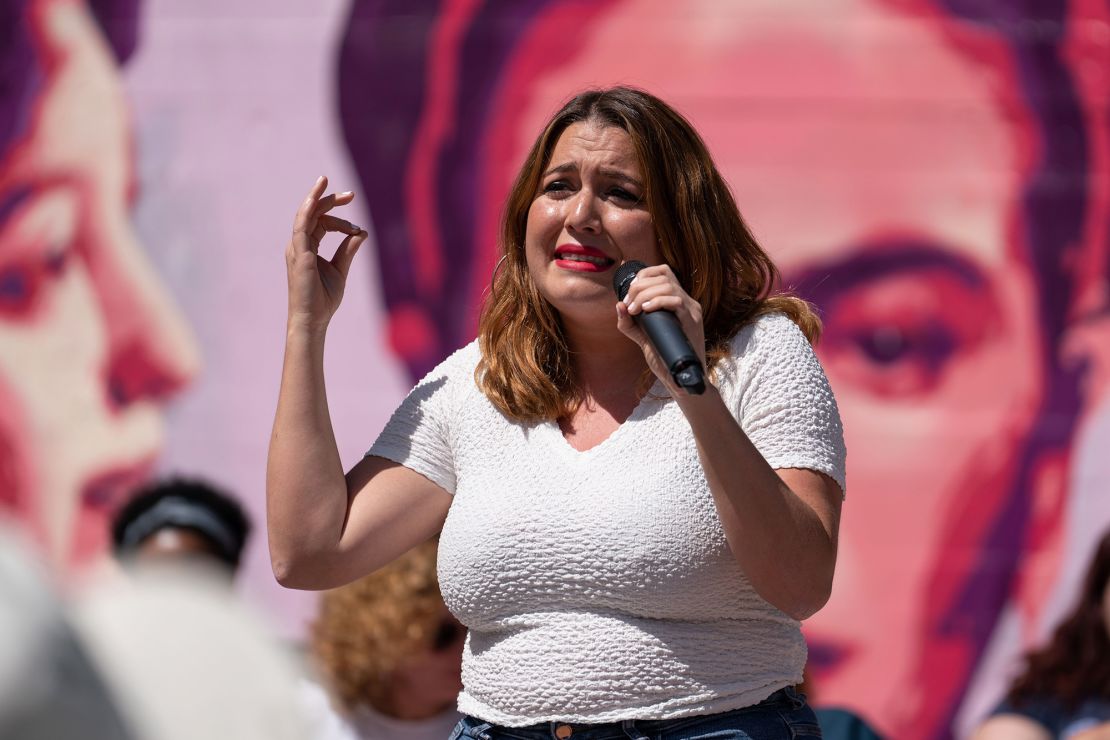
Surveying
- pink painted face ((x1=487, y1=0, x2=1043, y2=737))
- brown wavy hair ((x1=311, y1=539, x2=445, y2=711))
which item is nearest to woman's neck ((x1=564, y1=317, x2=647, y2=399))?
brown wavy hair ((x1=311, y1=539, x2=445, y2=711))

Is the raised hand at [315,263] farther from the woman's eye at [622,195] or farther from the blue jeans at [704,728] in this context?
the blue jeans at [704,728]

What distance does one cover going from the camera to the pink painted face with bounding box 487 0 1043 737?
4.01 m

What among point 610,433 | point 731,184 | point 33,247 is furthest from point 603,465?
point 33,247

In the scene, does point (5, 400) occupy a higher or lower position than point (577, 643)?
lower

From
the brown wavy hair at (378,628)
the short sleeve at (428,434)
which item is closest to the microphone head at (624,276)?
Answer: the short sleeve at (428,434)

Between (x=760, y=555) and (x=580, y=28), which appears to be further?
(x=580, y=28)

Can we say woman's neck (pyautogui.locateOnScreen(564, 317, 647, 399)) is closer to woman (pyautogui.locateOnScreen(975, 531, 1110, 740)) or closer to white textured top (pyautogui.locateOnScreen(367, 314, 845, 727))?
white textured top (pyautogui.locateOnScreen(367, 314, 845, 727))

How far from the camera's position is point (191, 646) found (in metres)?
0.50

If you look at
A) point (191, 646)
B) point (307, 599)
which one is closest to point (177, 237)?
point (307, 599)

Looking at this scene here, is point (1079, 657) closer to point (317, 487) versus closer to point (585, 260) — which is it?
point (585, 260)

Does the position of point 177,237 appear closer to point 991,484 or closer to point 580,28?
point 580,28

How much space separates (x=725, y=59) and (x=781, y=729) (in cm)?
285

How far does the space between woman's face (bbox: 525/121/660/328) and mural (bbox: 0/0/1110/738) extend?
7.45 ft

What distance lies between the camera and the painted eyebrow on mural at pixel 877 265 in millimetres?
4070
